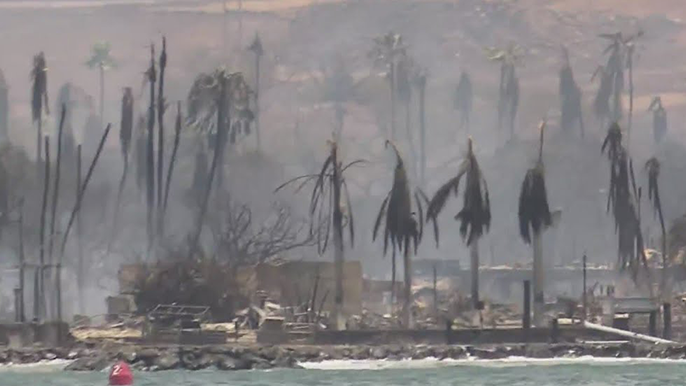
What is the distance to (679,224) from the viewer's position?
336 feet

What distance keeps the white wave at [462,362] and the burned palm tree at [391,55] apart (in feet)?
293

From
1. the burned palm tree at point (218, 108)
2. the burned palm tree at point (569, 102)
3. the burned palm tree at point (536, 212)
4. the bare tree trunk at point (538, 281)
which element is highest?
the burned palm tree at point (569, 102)

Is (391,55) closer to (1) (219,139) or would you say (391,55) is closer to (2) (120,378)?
(1) (219,139)

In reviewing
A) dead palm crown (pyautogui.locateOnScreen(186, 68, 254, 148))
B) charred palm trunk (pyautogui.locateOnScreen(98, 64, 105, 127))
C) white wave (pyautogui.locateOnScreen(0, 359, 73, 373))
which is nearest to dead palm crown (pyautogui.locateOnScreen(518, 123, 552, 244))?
white wave (pyautogui.locateOnScreen(0, 359, 73, 373))

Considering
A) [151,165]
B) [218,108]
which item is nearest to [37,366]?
[151,165]

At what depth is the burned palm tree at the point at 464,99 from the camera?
152m

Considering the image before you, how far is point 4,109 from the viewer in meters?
143

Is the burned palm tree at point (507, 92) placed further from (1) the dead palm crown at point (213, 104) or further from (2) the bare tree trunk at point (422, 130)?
(1) the dead palm crown at point (213, 104)

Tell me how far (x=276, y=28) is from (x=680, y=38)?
3206cm

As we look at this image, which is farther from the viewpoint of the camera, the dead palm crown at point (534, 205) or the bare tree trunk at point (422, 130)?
the bare tree trunk at point (422, 130)

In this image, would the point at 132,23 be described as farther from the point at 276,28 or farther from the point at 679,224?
the point at 679,224

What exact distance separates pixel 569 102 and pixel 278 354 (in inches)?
3612

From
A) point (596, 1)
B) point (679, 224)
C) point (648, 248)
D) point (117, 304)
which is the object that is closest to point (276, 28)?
point (596, 1)

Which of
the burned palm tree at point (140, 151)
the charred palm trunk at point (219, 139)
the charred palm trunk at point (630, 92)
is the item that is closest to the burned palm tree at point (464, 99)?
the charred palm trunk at point (630, 92)
